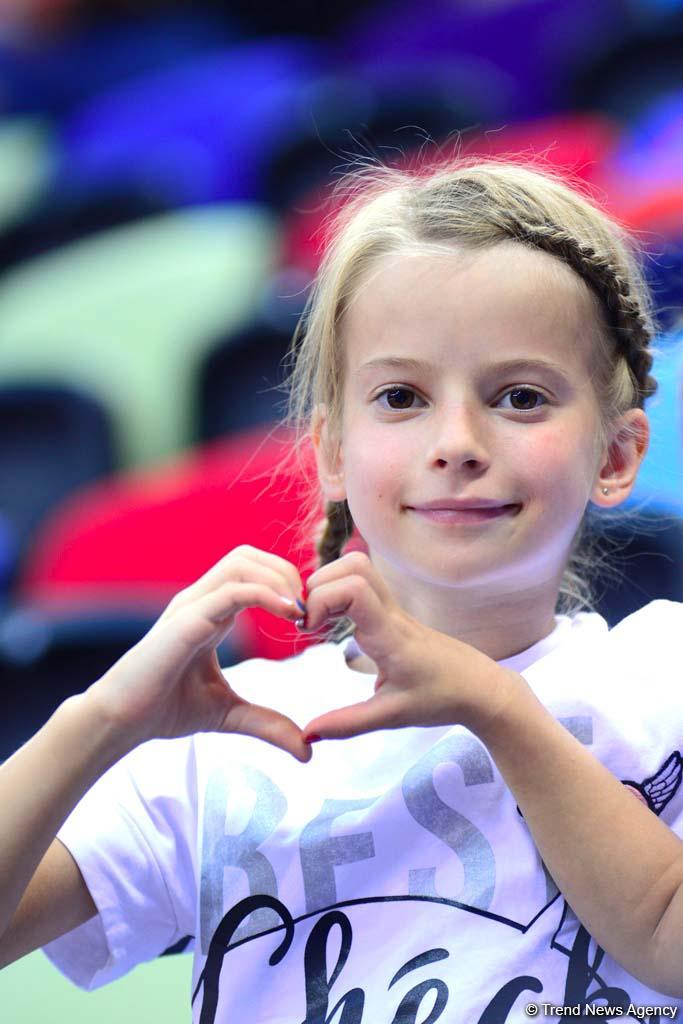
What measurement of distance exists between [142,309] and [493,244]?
212cm

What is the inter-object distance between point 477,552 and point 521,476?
0.06 meters

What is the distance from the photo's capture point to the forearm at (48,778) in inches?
34.0

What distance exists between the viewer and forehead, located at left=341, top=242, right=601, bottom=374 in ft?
3.20

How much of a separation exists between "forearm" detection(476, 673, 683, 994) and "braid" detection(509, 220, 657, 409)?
0.33m

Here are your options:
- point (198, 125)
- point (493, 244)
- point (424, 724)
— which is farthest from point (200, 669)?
point (198, 125)

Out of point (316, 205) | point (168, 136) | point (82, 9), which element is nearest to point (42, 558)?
point (316, 205)

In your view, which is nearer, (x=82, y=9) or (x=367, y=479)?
(x=367, y=479)

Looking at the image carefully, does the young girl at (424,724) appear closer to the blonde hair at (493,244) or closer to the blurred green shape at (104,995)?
the blonde hair at (493,244)

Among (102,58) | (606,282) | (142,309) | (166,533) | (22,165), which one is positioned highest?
(102,58)

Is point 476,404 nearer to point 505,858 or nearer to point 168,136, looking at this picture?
point 505,858

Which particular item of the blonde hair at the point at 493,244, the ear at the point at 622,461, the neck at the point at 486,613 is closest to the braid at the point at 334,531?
the blonde hair at the point at 493,244

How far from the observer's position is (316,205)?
3.07 m

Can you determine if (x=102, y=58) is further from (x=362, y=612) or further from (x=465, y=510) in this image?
(x=362, y=612)

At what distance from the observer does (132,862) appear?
1041 mm
